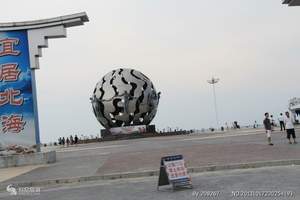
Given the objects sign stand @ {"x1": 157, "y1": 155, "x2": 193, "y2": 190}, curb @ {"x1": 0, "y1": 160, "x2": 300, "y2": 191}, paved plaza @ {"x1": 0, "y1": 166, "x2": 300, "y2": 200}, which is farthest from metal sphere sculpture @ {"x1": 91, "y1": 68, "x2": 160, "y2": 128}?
sign stand @ {"x1": 157, "y1": 155, "x2": 193, "y2": 190}

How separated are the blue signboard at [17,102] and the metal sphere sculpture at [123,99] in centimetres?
2845

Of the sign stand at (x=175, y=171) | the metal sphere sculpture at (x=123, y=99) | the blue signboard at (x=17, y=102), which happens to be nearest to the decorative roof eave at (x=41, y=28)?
the blue signboard at (x=17, y=102)

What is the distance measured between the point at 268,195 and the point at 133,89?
1696 inches

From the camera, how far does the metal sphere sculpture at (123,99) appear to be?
172 ft

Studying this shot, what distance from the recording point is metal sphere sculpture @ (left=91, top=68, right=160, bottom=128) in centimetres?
5231

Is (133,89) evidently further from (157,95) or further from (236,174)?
(236,174)

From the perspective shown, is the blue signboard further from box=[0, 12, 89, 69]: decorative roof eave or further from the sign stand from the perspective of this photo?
the sign stand

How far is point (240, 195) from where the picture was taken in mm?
9930

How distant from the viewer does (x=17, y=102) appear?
23406 millimetres

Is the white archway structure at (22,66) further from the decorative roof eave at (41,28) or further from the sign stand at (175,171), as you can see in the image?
the sign stand at (175,171)

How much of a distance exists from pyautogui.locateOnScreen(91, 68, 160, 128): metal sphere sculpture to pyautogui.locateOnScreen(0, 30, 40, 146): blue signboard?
28.4 metres

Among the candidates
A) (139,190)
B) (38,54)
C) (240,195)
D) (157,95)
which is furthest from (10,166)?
(157,95)

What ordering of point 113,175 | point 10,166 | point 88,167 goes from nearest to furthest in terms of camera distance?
point 113,175
point 88,167
point 10,166

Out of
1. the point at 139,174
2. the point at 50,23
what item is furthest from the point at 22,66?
the point at 139,174
